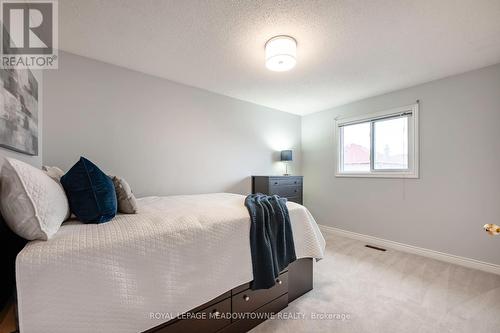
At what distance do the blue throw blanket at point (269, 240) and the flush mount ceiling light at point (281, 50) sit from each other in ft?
4.07

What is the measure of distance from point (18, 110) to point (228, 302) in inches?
71.7

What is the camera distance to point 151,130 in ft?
8.66

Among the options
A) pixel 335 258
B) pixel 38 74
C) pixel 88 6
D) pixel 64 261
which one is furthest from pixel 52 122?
pixel 335 258

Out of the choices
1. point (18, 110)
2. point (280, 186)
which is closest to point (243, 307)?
point (18, 110)

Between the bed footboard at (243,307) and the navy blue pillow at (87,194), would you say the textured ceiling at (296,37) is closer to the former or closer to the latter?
the navy blue pillow at (87,194)

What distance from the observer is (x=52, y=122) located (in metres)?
2.06

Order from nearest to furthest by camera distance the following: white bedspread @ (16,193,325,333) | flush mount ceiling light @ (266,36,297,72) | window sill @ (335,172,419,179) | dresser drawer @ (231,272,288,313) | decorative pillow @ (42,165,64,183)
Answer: white bedspread @ (16,193,325,333) < decorative pillow @ (42,165,64,183) < dresser drawer @ (231,272,288,313) < flush mount ceiling light @ (266,36,297,72) < window sill @ (335,172,419,179)

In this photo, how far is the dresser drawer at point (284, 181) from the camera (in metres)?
3.32

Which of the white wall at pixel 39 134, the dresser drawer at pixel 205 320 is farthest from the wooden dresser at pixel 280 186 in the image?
the white wall at pixel 39 134

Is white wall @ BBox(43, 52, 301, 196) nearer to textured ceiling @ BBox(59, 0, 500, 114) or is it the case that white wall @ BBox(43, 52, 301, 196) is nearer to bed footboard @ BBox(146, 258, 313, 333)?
textured ceiling @ BBox(59, 0, 500, 114)

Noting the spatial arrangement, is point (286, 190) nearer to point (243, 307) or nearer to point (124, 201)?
point (243, 307)

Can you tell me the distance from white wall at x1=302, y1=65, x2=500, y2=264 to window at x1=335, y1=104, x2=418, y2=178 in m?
0.10

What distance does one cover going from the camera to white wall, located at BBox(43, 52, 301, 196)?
2.14 m

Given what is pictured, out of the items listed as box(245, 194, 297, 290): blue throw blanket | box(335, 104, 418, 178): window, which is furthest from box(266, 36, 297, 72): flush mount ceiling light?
box(335, 104, 418, 178): window
